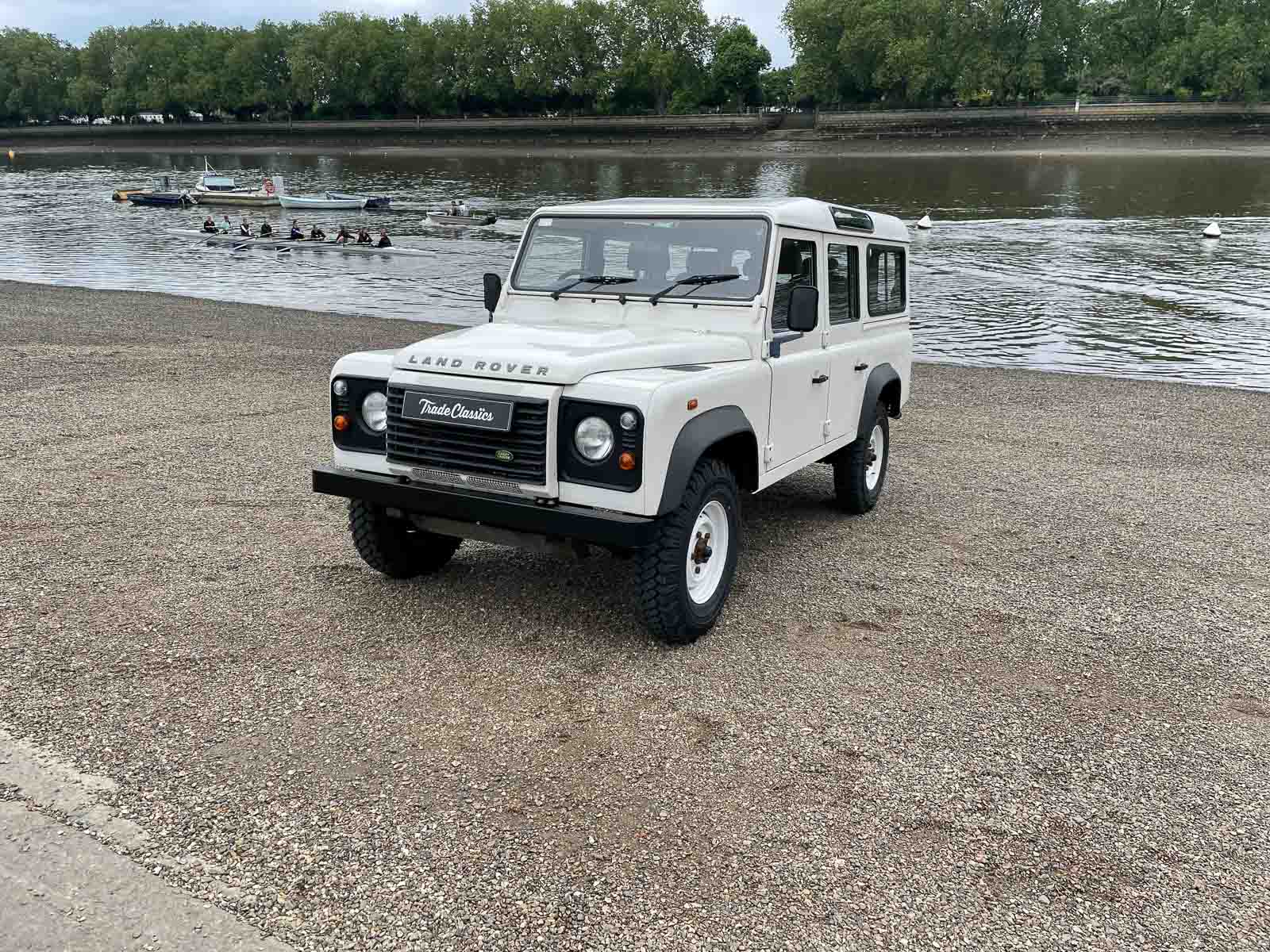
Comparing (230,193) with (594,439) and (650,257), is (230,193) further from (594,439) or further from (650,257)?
(594,439)

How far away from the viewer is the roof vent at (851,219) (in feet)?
24.4

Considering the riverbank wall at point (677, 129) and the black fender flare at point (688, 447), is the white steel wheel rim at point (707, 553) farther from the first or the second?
the riverbank wall at point (677, 129)

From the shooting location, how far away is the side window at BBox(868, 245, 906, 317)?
26.5 feet

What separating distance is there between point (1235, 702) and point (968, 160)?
9493 centimetres

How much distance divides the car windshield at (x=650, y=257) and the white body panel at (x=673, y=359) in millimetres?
60

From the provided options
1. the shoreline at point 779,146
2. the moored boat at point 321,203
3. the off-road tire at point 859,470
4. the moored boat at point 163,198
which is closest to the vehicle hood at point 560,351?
the off-road tire at point 859,470

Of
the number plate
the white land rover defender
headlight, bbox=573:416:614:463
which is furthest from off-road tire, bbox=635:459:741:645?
the number plate

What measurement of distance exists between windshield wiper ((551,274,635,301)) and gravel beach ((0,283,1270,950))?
1.83 meters

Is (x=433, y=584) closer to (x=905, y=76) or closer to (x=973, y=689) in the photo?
(x=973, y=689)

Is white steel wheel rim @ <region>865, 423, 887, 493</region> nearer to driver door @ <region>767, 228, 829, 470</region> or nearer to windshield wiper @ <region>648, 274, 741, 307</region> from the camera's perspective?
driver door @ <region>767, 228, 829, 470</region>

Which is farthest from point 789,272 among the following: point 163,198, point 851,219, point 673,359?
point 163,198

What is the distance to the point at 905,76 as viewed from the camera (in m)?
123

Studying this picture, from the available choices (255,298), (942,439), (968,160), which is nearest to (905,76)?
(968,160)

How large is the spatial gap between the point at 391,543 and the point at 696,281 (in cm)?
251
